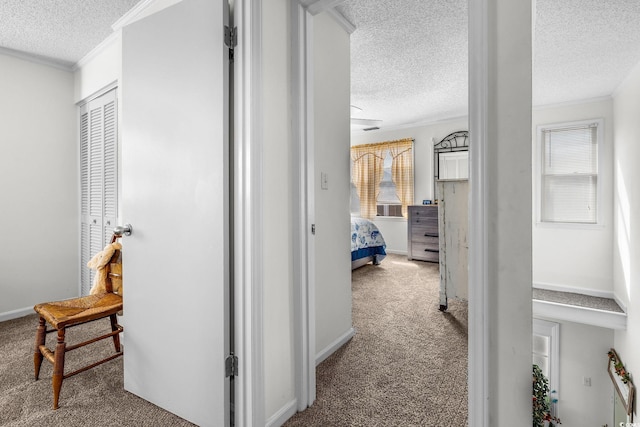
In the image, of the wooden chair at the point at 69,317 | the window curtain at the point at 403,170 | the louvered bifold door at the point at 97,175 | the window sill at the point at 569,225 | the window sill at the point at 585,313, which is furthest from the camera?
the window curtain at the point at 403,170

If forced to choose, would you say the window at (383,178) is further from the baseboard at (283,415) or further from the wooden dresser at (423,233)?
the baseboard at (283,415)

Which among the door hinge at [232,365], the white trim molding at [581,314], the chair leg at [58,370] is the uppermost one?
the door hinge at [232,365]

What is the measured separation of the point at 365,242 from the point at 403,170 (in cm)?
211

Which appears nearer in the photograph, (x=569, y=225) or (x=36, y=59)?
(x=36, y=59)

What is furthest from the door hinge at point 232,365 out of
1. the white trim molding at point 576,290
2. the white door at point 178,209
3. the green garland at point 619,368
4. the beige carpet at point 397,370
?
the white trim molding at point 576,290

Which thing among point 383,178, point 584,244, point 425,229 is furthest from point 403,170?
point 584,244

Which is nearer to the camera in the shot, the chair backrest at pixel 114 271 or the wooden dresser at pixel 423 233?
the chair backrest at pixel 114 271

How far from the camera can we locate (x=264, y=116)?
1.42 m

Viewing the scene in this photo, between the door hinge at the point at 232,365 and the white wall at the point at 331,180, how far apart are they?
736mm

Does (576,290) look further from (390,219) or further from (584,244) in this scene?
(390,219)

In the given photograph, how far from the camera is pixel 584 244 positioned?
4113mm

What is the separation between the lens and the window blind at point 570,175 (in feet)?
13.7

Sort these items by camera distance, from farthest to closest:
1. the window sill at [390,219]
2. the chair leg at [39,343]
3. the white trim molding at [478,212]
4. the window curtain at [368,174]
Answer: the window curtain at [368,174]
the window sill at [390,219]
the chair leg at [39,343]
the white trim molding at [478,212]

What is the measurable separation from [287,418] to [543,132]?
502 cm
